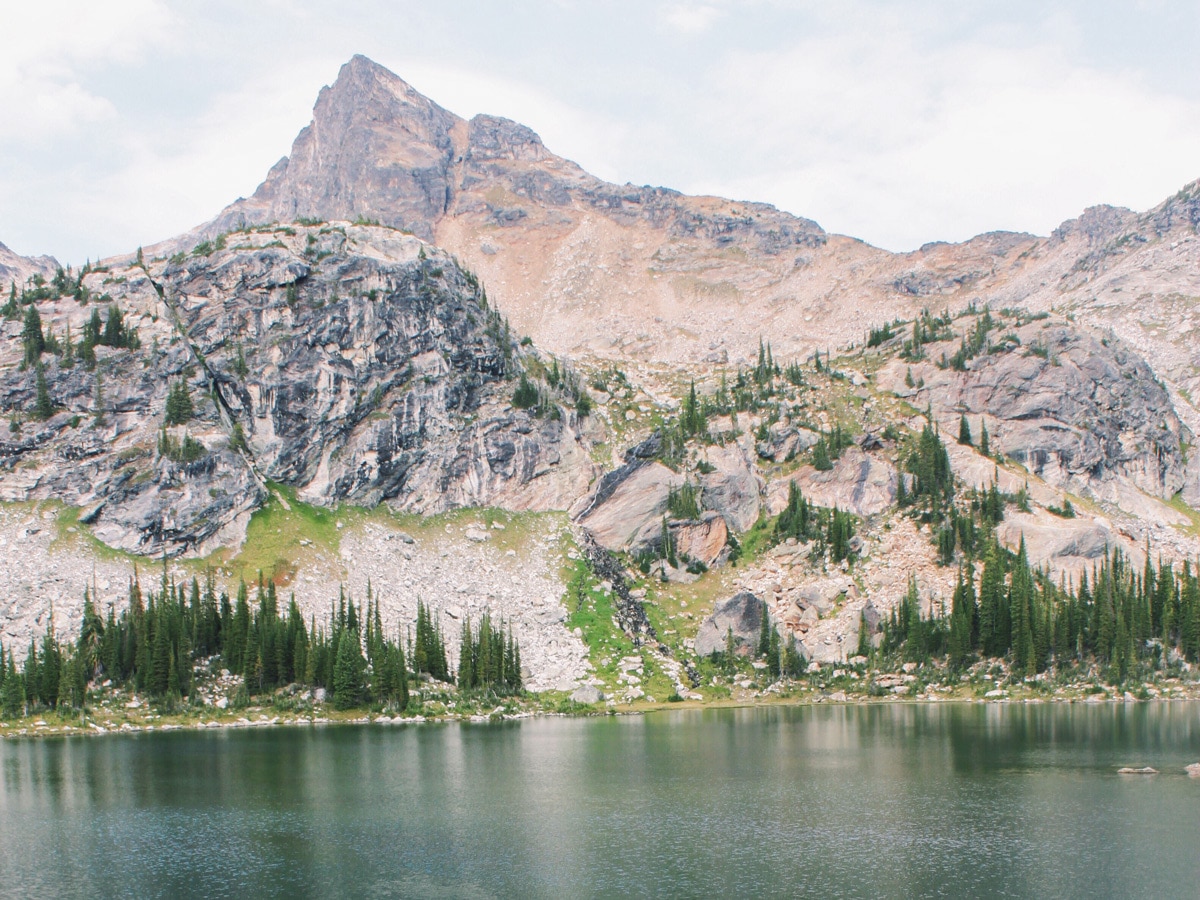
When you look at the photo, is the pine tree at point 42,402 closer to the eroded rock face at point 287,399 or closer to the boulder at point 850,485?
the eroded rock face at point 287,399

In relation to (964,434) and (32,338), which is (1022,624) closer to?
(964,434)

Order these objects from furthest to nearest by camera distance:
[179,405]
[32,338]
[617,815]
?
[32,338] < [179,405] < [617,815]

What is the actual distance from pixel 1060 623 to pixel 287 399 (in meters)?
127

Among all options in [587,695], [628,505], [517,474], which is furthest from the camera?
[517,474]

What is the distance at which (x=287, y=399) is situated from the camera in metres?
167

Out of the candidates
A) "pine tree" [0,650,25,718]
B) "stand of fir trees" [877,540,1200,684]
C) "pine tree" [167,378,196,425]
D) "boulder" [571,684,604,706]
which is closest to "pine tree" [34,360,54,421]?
"pine tree" [167,378,196,425]

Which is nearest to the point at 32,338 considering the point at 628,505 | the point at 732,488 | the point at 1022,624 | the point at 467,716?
the point at 467,716

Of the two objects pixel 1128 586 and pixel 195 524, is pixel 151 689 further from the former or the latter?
pixel 1128 586

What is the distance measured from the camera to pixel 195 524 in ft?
474

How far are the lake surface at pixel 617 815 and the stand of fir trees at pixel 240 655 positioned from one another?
1706cm

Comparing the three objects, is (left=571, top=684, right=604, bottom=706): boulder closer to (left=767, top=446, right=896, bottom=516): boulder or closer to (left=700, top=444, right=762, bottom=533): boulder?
(left=700, top=444, right=762, bottom=533): boulder

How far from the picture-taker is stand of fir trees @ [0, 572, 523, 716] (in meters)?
107

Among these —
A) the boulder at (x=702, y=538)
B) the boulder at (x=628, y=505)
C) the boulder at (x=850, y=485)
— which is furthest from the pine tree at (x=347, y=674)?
the boulder at (x=850, y=485)

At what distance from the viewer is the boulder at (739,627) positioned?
13800cm
